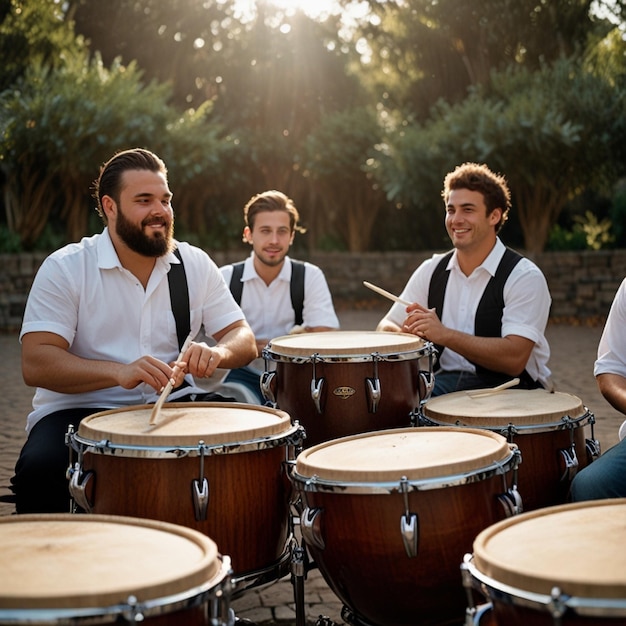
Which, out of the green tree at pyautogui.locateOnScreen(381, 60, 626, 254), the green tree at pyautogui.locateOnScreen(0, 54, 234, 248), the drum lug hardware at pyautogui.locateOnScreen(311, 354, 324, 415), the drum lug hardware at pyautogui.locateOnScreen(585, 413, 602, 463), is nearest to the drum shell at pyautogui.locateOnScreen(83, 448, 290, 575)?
the drum lug hardware at pyautogui.locateOnScreen(311, 354, 324, 415)

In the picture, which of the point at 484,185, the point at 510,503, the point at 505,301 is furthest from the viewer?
the point at 484,185

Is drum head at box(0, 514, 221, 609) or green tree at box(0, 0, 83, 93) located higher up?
green tree at box(0, 0, 83, 93)

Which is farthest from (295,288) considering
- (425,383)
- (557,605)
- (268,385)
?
(557,605)

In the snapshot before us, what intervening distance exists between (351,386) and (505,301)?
1.19 m

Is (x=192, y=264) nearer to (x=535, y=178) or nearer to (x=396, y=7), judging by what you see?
(x=535, y=178)

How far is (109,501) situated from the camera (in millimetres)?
2707

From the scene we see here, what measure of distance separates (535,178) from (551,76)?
1.78 metres

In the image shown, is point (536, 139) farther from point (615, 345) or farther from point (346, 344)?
point (615, 345)

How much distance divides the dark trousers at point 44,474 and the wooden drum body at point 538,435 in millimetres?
1322

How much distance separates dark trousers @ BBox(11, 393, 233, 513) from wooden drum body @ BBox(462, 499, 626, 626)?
1.75m

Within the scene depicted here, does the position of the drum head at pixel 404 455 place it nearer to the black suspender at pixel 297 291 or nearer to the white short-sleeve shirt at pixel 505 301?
the white short-sleeve shirt at pixel 505 301

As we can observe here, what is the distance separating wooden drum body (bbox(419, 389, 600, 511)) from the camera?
3229 mm

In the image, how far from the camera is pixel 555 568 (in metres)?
1.78

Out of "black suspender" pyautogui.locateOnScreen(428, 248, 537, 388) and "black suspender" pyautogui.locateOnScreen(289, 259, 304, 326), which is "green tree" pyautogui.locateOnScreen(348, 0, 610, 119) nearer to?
"black suspender" pyautogui.locateOnScreen(289, 259, 304, 326)
